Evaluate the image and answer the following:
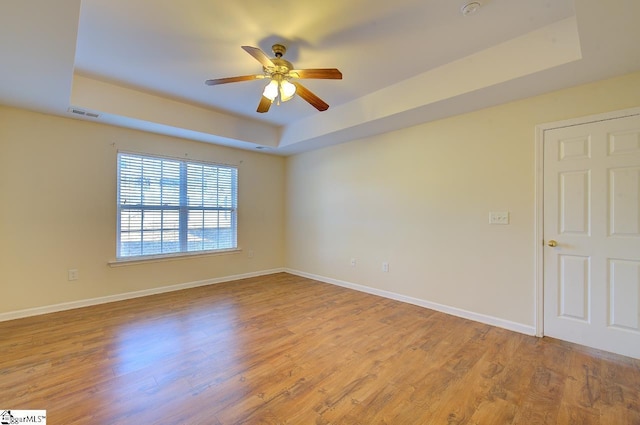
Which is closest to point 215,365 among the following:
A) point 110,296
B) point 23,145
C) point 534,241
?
point 110,296

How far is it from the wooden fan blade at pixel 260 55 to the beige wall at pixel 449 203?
2.25 meters

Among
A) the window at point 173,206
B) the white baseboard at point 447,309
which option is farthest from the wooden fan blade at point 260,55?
the white baseboard at point 447,309

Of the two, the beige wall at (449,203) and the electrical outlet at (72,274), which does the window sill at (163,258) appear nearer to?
the electrical outlet at (72,274)

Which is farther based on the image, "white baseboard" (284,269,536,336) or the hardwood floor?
"white baseboard" (284,269,536,336)

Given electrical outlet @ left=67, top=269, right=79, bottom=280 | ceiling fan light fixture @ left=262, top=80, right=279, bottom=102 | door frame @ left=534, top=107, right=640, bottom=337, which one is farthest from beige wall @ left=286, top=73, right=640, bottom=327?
electrical outlet @ left=67, top=269, right=79, bottom=280

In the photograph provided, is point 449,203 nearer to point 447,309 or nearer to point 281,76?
point 447,309

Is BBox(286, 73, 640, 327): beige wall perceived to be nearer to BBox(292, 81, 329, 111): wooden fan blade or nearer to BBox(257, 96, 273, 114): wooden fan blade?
BBox(292, 81, 329, 111): wooden fan blade

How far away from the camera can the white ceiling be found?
201 centimetres

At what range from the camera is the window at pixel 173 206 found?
404cm

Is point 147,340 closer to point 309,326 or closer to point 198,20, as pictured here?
point 309,326

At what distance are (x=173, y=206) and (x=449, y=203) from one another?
403 centimetres

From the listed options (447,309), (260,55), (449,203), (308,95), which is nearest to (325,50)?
(308,95)

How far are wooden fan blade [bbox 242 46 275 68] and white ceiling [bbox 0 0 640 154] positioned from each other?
0.26 meters

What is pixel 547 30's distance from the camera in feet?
7.48
